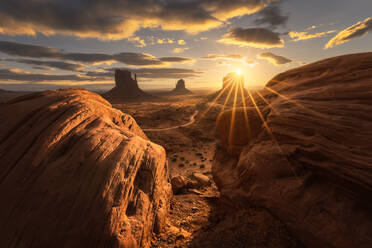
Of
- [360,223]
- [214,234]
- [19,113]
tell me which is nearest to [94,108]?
[19,113]

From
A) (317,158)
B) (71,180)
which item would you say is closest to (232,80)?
(317,158)

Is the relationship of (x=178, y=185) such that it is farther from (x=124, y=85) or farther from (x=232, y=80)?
(x=232, y=80)

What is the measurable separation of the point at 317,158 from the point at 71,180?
9.07 meters

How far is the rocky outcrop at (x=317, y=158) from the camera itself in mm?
4926

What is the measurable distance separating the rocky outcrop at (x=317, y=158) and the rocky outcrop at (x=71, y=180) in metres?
4.87

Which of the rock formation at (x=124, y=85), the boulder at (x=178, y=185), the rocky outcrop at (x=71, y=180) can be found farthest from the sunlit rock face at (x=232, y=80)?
the rocky outcrop at (x=71, y=180)

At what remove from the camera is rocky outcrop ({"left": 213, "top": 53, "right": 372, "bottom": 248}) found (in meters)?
4.93

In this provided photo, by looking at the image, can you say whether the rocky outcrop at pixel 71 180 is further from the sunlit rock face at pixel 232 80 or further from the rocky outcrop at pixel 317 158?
the sunlit rock face at pixel 232 80

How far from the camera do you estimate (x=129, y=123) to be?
37.1ft

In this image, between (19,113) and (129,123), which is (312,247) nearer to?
(129,123)

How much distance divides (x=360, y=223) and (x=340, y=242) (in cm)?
82

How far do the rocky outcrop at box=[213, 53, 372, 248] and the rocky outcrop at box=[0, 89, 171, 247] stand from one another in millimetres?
4867

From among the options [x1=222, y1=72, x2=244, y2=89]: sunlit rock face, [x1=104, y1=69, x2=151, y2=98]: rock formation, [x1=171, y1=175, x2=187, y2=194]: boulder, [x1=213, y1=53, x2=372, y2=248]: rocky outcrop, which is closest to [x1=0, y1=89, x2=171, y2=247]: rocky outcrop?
[x1=171, y1=175, x2=187, y2=194]: boulder

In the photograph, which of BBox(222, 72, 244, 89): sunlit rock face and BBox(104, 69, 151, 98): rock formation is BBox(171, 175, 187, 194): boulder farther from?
BBox(222, 72, 244, 89): sunlit rock face
